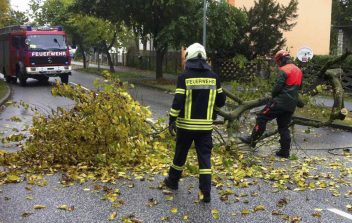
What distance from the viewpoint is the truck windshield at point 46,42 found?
875 inches

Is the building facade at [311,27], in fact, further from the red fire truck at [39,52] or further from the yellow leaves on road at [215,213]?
the yellow leaves on road at [215,213]

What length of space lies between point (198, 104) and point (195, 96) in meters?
0.10

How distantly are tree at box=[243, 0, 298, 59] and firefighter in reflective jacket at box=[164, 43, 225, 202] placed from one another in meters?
18.3

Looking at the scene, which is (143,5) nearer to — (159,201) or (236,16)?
(236,16)

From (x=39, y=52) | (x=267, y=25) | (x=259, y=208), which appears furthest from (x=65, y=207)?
(x=267, y=25)

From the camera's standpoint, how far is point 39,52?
878 inches

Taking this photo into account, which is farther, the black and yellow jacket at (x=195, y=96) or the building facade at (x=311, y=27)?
the building facade at (x=311, y=27)

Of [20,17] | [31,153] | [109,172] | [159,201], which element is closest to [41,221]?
[159,201]

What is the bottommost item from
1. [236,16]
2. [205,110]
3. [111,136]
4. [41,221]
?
[41,221]

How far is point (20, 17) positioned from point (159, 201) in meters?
49.3

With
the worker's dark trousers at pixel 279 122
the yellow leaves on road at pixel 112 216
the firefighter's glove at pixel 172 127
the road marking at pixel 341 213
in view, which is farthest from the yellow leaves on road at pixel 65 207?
the worker's dark trousers at pixel 279 122

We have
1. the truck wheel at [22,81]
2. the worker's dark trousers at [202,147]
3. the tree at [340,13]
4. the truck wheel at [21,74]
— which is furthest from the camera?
the tree at [340,13]

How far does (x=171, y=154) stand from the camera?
768 centimetres

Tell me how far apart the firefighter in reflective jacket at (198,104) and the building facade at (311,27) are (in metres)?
26.7
